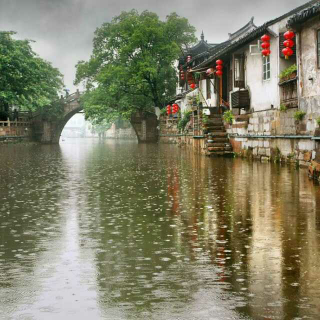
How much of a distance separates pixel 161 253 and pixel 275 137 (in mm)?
15390

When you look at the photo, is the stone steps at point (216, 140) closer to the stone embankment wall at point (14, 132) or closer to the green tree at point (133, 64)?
the green tree at point (133, 64)

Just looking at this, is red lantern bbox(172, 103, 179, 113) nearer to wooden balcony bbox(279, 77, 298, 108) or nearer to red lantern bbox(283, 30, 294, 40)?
wooden balcony bbox(279, 77, 298, 108)

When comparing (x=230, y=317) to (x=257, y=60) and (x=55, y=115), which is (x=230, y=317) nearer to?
(x=257, y=60)

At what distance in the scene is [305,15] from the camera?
1675 cm

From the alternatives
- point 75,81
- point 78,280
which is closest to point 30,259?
point 78,280

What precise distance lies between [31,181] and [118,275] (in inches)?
401

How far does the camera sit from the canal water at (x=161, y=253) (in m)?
4.41

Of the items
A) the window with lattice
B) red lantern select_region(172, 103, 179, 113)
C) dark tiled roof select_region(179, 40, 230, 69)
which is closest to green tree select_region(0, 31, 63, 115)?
red lantern select_region(172, 103, 179, 113)

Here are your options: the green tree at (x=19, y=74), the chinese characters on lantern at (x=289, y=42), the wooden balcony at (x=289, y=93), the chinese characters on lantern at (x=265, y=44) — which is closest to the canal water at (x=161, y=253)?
the wooden balcony at (x=289, y=93)

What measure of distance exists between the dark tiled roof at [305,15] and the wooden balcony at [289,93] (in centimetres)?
223

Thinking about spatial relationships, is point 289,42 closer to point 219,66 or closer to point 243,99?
point 243,99

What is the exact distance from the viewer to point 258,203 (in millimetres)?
10305

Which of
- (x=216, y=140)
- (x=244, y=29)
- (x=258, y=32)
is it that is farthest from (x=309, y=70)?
(x=244, y=29)

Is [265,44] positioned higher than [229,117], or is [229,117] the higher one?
[265,44]
